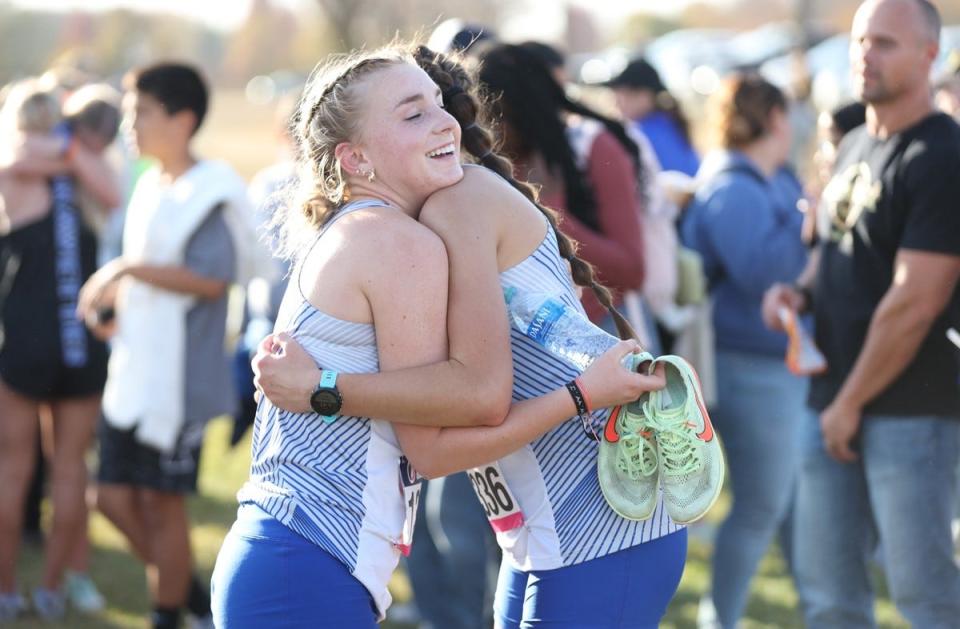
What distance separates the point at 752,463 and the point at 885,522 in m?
1.31

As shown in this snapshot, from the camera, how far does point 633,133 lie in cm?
524

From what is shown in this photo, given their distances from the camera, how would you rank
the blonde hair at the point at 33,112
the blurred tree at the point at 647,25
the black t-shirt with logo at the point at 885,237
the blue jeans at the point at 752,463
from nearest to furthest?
the black t-shirt with logo at the point at 885,237
the blue jeans at the point at 752,463
the blonde hair at the point at 33,112
the blurred tree at the point at 647,25

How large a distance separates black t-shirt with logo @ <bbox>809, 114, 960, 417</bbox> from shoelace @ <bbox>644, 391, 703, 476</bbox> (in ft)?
5.05

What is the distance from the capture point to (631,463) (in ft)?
8.72

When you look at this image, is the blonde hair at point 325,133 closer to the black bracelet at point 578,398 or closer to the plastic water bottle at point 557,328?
the plastic water bottle at point 557,328

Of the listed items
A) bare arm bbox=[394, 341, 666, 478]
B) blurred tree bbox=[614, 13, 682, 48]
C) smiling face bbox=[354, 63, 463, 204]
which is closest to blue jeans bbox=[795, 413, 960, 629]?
bare arm bbox=[394, 341, 666, 478]

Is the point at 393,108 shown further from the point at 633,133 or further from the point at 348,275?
the point at 633,133

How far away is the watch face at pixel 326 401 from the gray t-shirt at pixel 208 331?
274 cm

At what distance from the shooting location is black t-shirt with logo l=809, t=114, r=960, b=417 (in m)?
3.78

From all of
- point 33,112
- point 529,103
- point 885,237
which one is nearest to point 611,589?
point 885,237

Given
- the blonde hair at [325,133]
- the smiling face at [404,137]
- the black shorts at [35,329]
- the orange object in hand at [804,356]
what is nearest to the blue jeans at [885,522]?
the orange object in hand at [804,356]

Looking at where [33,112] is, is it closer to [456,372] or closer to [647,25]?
[456,372]

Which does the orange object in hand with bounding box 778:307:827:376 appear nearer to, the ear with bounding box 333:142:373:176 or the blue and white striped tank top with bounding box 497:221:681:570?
the blue and white striped tank top with bounding box 497:221:681:570

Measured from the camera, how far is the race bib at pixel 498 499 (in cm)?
283
